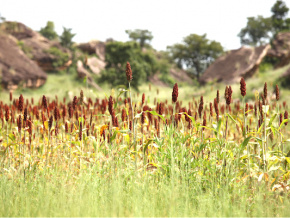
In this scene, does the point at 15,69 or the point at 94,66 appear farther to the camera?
the point at 94,66

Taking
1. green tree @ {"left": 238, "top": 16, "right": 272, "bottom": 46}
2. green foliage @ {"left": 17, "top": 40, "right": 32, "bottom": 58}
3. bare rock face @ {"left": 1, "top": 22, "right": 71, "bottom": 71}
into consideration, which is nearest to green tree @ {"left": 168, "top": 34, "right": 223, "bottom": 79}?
green tree @ {"left": 238, "top": 16, "right": 272, "bottom": 46}

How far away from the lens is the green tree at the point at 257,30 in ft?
139

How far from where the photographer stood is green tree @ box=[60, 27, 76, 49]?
33.2 metres

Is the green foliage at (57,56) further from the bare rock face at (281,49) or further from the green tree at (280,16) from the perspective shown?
the green tree at (280,16)

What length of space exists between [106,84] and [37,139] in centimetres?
1471

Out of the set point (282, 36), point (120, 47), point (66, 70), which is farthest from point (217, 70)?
point (66, 70)

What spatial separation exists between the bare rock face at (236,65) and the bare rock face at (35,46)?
1554cm

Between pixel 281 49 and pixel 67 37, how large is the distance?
78.3 ft

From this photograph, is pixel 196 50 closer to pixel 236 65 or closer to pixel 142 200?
pixel 236 65

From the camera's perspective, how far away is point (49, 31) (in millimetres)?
47688

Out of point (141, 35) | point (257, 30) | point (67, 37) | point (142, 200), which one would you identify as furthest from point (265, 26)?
point (142, 200)

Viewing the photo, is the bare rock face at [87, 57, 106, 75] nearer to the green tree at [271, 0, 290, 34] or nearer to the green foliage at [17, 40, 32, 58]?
the green foliage at [17, 40, 32, 58]

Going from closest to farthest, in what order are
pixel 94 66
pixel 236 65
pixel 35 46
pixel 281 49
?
pixel 281 49, pixel 236 65, pixel 94 66, pixel 35 46

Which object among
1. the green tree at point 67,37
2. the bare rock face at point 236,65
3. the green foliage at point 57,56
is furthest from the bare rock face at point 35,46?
the bare rock face at point 236,65
